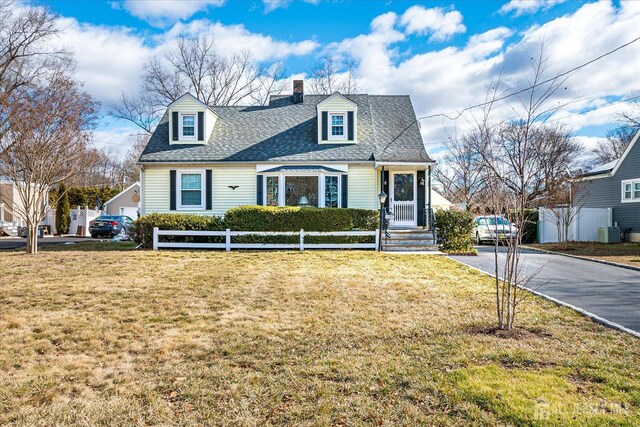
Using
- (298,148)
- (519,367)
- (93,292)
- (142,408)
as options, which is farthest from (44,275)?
(298,148)

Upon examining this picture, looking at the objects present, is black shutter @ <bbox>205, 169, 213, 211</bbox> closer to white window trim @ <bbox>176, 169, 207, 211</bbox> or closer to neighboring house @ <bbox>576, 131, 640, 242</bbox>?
white window trim @ <bbox>176, 169, 207, 211</bbox>

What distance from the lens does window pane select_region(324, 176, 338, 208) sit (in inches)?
669

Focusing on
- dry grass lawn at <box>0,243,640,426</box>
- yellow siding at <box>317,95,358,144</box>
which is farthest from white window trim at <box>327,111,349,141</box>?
dry grass lawn at <box>0,243,640,426</box>

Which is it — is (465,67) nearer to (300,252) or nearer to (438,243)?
(438,243)

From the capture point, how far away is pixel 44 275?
9.14 m

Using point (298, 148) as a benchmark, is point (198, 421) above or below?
below

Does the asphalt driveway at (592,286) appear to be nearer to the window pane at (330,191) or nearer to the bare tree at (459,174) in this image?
the window pane at (330,191)

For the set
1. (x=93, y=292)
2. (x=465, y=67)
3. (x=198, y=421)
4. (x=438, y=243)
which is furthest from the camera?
(x=438, y=243)

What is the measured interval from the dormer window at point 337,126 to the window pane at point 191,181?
19.5 ft

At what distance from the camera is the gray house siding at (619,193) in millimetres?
19484

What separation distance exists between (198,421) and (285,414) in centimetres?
66

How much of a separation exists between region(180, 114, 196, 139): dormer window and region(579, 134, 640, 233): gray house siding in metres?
19.3

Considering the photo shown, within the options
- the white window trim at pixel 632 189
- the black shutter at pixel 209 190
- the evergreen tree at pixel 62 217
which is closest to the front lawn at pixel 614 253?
the white window trim at pixel 632 189

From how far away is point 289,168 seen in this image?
55.3 ft
